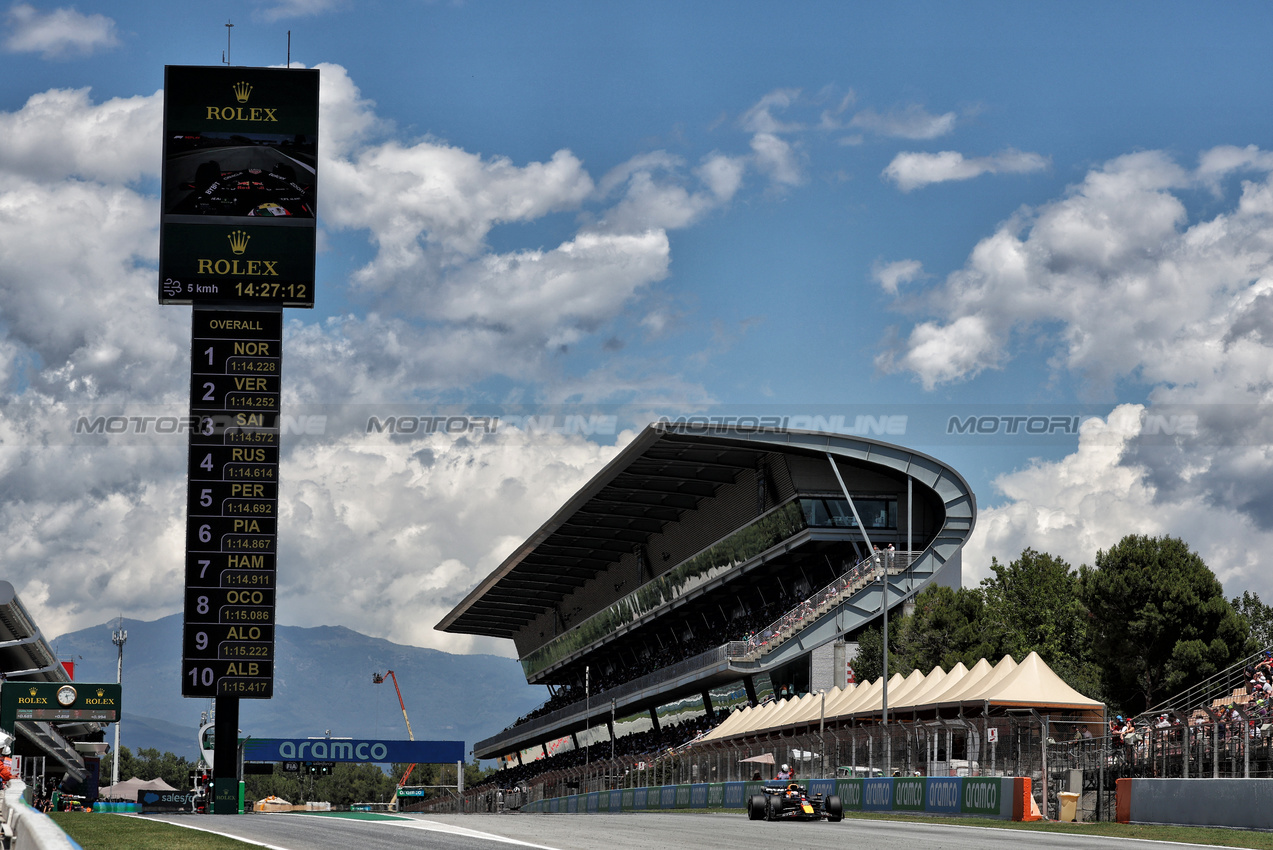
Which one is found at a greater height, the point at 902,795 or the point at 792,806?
the point at 792,806

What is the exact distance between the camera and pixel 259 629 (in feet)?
145

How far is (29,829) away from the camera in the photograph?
10.2 meters

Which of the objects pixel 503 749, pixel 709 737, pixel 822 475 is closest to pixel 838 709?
pixel 709 737

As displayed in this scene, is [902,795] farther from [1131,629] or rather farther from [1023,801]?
[1131,629]

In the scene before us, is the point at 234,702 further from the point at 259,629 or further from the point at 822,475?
the point at 822,475

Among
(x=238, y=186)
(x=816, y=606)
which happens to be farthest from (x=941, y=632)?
(x=238, y=186)

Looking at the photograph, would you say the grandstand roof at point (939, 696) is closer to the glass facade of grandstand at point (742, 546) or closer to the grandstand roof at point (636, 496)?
the glass facade of grandstand at point (742, 546)

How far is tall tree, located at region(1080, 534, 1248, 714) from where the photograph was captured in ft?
169

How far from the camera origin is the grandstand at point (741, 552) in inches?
2405

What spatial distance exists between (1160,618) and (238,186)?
3676 cm

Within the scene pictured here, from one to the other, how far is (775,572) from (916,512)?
879cm

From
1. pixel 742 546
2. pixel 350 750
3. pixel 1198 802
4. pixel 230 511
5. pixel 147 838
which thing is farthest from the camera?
pixel 350 750

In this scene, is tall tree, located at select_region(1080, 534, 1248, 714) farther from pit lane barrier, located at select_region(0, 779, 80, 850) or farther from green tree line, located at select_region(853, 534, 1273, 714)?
pit lane barrier, located at select_region(0, 779, 80, 850)

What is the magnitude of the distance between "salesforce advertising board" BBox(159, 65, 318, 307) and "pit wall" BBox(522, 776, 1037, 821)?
66.7 feet
